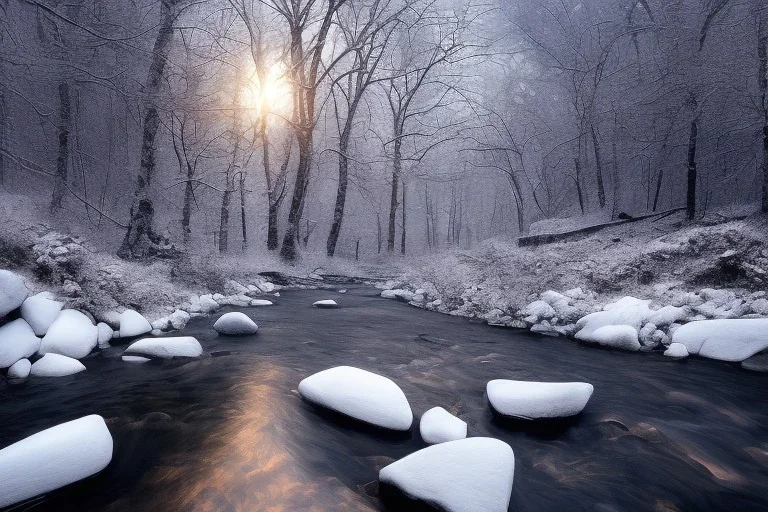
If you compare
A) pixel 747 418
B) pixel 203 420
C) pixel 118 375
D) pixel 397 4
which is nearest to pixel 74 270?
pixel 118 375

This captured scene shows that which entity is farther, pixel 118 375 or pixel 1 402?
pixel 118 375

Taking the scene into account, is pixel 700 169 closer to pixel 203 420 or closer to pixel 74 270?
pixel 203 420

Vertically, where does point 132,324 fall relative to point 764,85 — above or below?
below

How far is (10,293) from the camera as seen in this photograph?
12.5 ft

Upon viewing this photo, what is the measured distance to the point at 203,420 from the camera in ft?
8.74

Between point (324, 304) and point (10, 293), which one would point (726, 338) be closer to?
point (324, 304)

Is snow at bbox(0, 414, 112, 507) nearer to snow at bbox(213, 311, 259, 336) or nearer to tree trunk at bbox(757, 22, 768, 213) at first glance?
snow at bbox(213, 311, 259, 336)

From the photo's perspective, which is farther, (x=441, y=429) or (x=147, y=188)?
(x=147, y=188)

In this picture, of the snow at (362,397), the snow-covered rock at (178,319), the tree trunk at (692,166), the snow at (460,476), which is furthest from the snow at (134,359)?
the tree trunk at (692,166)

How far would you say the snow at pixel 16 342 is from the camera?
11.3 ft

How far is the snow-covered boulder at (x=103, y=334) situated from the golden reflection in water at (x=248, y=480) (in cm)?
301

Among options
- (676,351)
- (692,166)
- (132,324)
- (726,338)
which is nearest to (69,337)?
(132,324)

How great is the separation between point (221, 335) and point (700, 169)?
50.9 ft

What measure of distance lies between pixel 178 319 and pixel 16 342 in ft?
6.46
